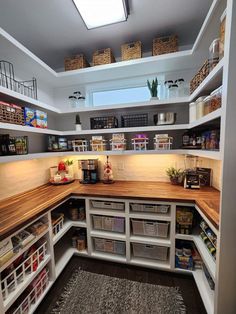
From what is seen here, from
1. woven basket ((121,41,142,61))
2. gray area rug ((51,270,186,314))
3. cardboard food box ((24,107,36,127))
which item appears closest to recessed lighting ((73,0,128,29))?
woven basket ((121,41,142,61))

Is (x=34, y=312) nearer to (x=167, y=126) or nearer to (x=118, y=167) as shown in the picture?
(x=118, y=167)

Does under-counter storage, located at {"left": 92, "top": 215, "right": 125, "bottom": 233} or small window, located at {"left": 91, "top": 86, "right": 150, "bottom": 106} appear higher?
small window, located at {"left": 91, "top": 86, "right": 150, "bottom": 106}

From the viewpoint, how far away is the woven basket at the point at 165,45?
1545 millimetres

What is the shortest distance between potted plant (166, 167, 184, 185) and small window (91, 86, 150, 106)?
3.39 feet

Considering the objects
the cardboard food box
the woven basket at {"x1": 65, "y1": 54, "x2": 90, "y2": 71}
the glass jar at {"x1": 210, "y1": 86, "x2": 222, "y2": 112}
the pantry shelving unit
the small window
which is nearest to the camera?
the pantry shelving unit

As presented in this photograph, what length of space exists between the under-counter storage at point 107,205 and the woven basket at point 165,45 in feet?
5.48

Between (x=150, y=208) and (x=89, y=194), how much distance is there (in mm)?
655

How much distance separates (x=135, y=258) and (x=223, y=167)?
4.51 ft

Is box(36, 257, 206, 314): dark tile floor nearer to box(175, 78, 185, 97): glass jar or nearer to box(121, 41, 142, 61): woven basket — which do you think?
box(175, 78, 185, 97): glass jar

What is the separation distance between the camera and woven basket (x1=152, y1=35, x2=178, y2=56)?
1.54 m

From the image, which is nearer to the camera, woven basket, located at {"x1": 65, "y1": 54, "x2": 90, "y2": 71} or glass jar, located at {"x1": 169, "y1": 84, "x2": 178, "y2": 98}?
glass jar, located at {"x1": 169, "y1": 84, "x2": 178, "y2": 98}

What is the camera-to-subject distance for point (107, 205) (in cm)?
162

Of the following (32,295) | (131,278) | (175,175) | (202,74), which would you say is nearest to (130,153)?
(175,175)

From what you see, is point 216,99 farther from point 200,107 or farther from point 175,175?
point 175,175
